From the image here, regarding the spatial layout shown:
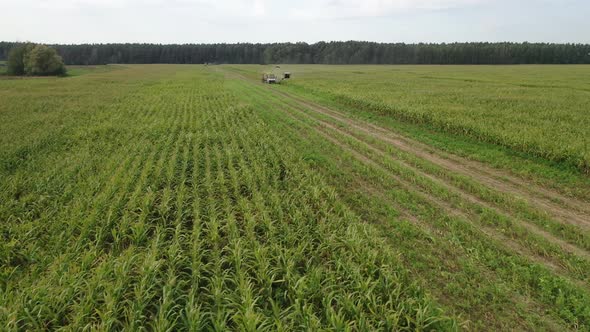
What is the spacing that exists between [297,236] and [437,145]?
10.1 metres

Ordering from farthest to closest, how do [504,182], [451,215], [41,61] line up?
1. [41,61]
2. [504,182]
3. [451,215]

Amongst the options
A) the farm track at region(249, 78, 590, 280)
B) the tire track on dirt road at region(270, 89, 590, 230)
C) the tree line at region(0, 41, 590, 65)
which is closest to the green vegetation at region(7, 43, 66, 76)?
the tire track on dirt road at region(270, 89, 590, 230)

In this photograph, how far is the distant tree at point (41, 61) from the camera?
65.7 metres

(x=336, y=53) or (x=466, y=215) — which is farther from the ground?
(x=336, y=53)

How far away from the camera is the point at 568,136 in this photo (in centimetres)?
1330

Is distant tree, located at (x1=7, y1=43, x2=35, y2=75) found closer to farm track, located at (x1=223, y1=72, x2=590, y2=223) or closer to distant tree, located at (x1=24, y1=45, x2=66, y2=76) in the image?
distant tree, located at (x1=24, y1=45, x2=66, y2=76)

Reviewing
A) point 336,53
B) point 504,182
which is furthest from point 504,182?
point 336,53

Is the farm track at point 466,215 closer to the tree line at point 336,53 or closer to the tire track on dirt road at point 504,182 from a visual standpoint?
the tire track on dirt road at point 504,182

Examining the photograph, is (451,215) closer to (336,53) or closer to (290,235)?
(290,235)

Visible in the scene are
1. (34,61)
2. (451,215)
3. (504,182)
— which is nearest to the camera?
(451,215)

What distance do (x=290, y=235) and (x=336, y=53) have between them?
15132 centimetres

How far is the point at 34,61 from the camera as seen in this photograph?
6550cm

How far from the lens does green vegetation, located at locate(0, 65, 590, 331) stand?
4.64 meters

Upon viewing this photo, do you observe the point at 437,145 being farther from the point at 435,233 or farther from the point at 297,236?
the point at 297,236
